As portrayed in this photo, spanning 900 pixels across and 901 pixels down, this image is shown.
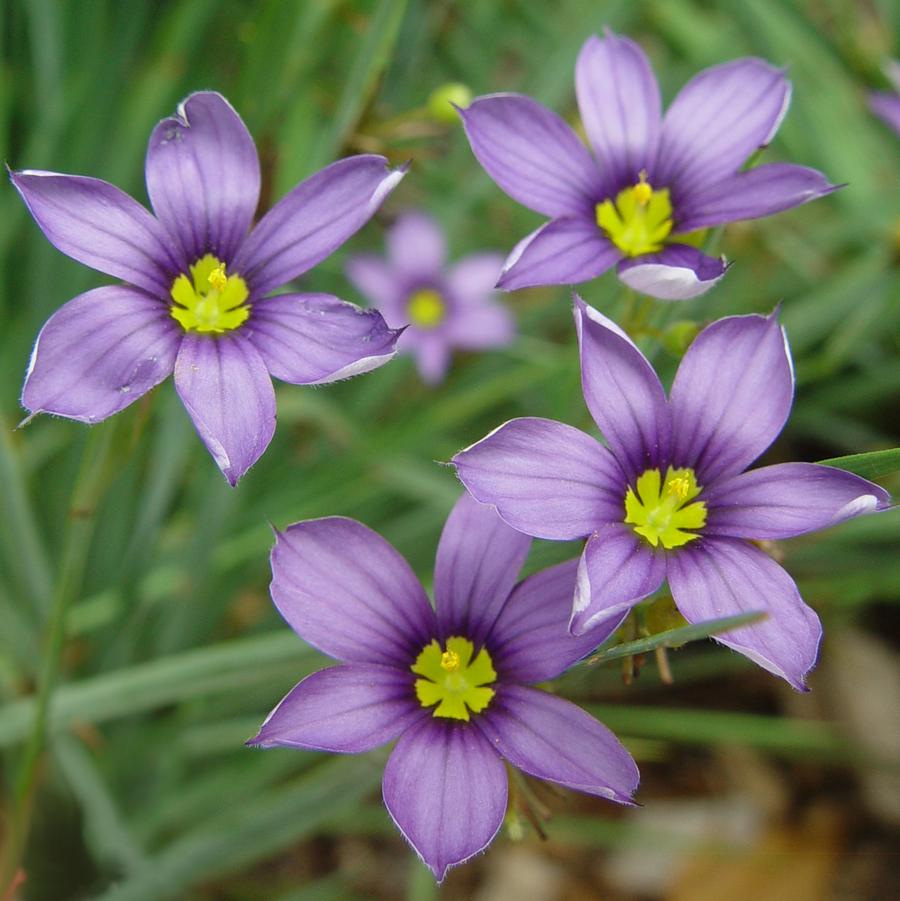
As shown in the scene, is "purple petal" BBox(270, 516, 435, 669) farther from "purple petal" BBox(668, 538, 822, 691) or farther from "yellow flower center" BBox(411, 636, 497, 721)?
"purple petal" BBox(668, 538, 822, 691)

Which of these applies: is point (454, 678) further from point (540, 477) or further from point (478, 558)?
point (540, 477)

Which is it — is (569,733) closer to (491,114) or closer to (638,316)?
(638,316)

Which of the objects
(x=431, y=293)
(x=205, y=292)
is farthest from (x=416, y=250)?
(x=205, y=292)

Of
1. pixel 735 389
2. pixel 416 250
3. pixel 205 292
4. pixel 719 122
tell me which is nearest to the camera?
pixel 735 389

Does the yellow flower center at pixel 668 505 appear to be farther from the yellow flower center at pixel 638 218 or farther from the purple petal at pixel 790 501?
the yellow flower center at pixel 638 218

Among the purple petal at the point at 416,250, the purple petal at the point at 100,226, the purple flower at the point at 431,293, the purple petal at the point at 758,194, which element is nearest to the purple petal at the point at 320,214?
the purple petal at the point at 100,226

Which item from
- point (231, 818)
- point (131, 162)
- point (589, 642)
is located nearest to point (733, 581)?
point (589, 642)

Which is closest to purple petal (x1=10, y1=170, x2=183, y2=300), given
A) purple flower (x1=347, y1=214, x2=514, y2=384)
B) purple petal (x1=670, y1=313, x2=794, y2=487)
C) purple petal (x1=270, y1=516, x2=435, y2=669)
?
purple petal (x1=270, y1=516, x2=435, y2=669)
